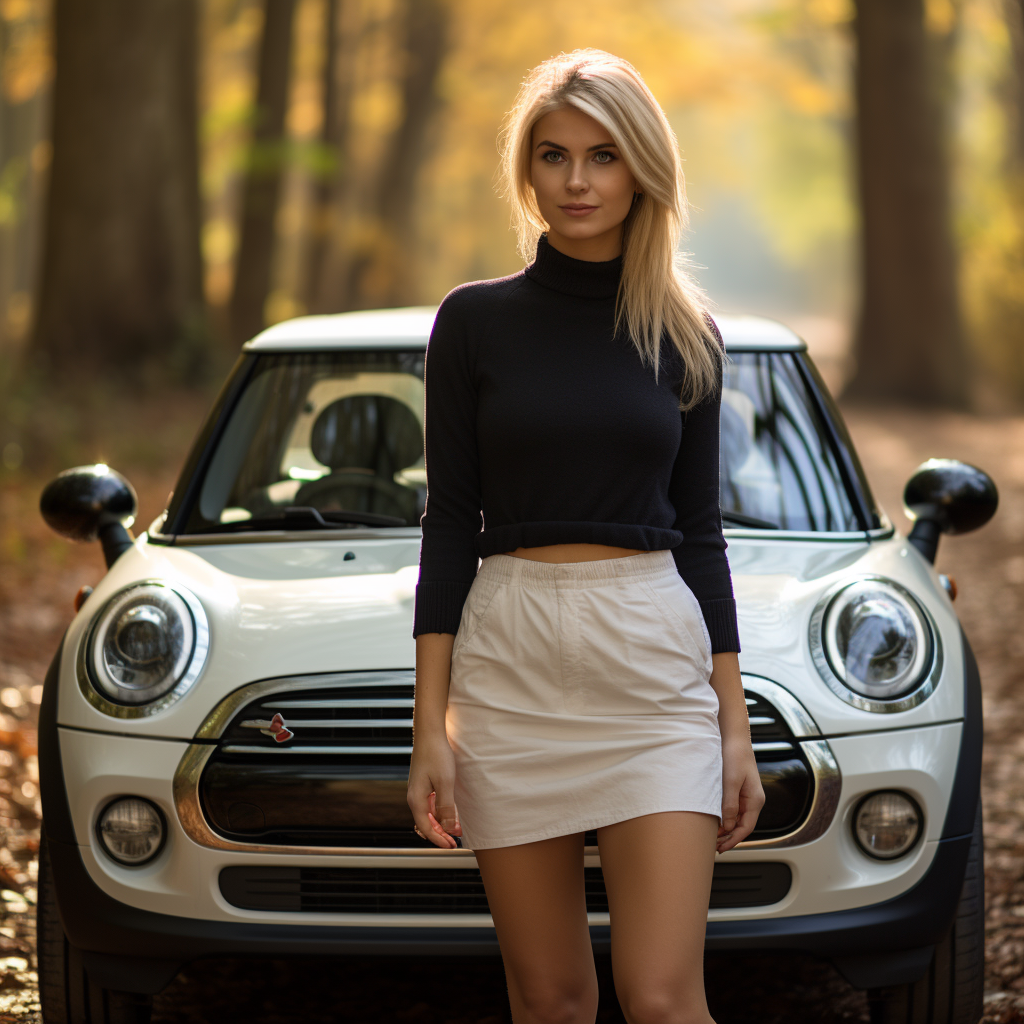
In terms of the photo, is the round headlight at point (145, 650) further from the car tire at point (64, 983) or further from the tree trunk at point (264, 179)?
the tree trunk at point (264, 179)

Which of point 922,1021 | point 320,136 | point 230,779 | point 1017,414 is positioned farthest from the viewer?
point 320,136

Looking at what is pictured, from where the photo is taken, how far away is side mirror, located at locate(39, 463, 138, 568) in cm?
411

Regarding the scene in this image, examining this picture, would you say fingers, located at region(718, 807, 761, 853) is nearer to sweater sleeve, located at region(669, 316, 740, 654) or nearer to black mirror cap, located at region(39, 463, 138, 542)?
sweater sleeve, located at region(669, 316, 740, 654)

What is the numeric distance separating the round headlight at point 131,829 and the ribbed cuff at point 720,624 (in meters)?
1.42

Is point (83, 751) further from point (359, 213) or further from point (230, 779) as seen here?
point (359, 213)

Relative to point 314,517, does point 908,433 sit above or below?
below

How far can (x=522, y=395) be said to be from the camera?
243cm

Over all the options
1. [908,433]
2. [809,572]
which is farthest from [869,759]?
[908,433]

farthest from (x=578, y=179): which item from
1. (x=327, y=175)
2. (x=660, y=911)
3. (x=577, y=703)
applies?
(x=327, y=175)

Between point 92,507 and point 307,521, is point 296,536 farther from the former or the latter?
point 92,507

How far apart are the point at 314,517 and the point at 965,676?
1.75 m

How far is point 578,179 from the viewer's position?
2449 mm

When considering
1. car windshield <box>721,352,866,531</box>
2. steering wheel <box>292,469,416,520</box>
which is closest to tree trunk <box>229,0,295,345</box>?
steering wheel <box>292,469,416,520</box>

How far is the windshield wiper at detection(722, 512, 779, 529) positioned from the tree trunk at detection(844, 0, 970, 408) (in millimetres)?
16721
